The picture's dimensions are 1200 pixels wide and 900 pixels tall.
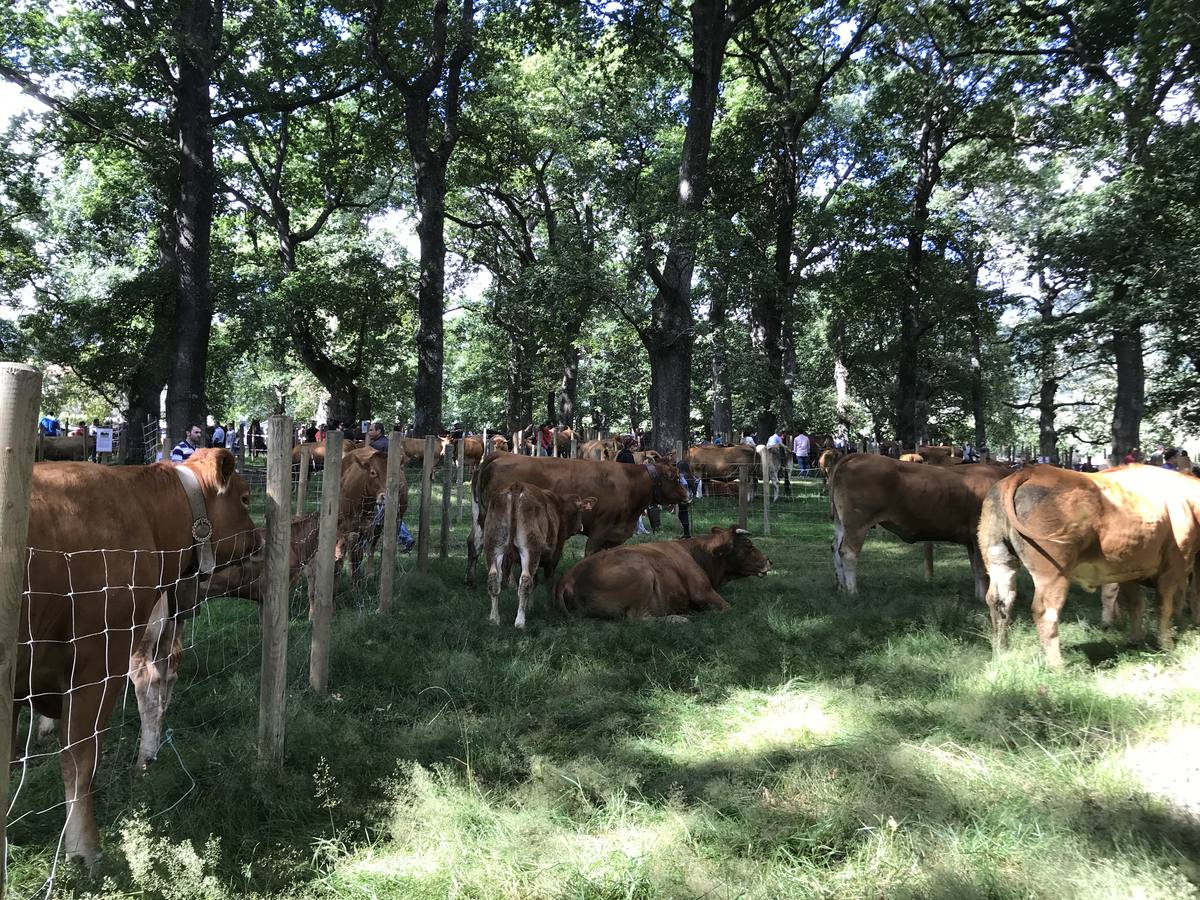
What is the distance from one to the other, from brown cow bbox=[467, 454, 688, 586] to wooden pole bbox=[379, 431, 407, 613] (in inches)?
96.7

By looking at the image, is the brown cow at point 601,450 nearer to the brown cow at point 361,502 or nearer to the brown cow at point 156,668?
the brown cow at point 361,502

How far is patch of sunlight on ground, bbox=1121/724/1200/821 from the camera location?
3.66 meters

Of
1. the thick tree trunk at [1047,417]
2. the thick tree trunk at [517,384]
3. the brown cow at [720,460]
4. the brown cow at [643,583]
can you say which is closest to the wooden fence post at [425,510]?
the brown cow at [643,583]

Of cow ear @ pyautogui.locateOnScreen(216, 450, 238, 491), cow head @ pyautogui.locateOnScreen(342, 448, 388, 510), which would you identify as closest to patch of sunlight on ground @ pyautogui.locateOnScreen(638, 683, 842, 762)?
cow ear @ pyautogui.locateOnScreen(216, 450, 238, 491)

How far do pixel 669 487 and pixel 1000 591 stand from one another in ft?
18.0

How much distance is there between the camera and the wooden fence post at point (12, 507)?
1.99 metres

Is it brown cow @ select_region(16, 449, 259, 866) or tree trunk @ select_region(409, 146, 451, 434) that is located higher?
tree trunk @ select_region(409, 146, 451, 434)

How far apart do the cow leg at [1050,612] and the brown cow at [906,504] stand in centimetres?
303

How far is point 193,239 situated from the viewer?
54.3 ft

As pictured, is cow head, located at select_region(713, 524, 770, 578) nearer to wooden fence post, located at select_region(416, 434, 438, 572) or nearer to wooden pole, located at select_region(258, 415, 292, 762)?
wooden fence post, located at select_region(416, 434, 438, 572)

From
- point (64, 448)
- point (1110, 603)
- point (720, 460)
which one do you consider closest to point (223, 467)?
point (1110, 603)

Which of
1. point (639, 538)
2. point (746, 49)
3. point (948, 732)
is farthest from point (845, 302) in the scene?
point (948, 732)

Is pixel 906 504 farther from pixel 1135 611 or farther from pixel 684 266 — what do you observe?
pixel 684 266

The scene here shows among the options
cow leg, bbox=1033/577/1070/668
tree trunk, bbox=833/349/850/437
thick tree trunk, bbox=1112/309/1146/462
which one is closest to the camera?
cow leg, bbox=1033/577/1070/668
